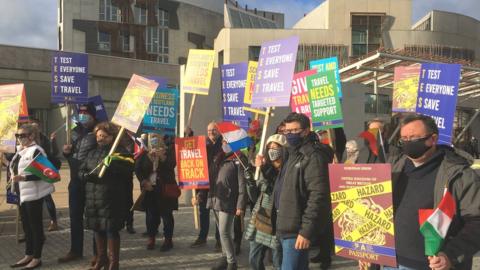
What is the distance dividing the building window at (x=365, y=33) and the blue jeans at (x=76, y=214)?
41281 mm

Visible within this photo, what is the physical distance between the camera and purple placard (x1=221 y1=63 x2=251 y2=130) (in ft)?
29.0

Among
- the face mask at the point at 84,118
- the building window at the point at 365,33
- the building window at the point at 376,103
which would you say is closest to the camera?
the face mask at the point at 84,118

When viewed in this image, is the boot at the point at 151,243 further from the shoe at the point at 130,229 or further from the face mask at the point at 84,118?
the face mask at the point at 84,118

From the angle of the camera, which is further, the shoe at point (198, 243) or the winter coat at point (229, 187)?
the shoe at point (198, 243)

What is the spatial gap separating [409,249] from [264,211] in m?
1.93

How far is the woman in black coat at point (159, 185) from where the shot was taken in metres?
7.25

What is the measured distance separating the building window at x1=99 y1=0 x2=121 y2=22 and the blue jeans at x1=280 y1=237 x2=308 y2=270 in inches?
2172

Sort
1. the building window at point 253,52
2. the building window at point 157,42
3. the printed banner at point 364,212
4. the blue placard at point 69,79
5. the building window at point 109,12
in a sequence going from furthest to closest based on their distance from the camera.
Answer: the building window at point 157,42 < the building window at point 109,12 < the building window at point 253,52 < the blue placard at point 69,79 < the printed banner at point 364,212

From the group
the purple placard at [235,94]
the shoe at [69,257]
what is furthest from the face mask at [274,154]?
the purple placard at [235,94]

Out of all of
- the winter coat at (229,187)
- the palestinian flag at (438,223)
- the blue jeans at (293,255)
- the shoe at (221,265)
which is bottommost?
the shoe at (221,265)

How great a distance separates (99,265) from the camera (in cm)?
588

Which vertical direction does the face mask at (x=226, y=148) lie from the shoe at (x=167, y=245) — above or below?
above

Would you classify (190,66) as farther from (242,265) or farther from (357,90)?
(357,90)

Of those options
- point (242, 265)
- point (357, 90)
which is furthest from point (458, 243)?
point (357, 90)
